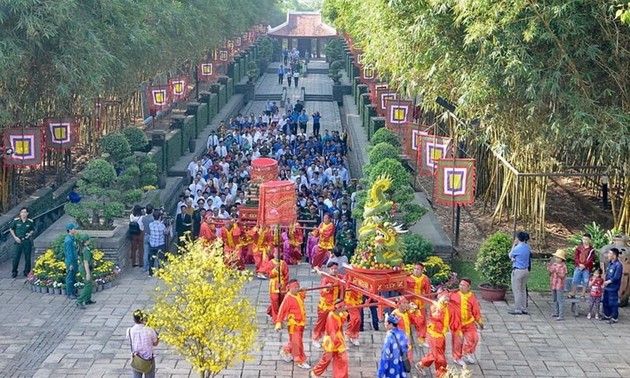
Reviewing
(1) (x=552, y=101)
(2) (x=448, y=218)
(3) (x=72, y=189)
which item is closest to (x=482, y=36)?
(1) (x=552, y=101)

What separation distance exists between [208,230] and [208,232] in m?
0.04

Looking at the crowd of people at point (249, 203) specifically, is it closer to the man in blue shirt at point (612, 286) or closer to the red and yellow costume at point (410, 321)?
the red and yellow costume at point (410, 321)

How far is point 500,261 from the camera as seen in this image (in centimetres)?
1455

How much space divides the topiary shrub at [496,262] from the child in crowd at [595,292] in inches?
50.8

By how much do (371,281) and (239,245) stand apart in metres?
4.95

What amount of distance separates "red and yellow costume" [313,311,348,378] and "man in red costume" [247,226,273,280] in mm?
4916

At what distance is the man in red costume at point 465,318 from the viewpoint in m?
11.6

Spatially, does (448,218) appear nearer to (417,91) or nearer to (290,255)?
(417,91)

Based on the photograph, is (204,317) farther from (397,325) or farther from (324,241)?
(324,241)

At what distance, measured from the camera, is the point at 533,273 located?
16047mm

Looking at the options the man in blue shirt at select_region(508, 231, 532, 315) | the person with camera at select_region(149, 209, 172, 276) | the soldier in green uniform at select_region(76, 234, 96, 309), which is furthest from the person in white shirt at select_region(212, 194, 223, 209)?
the man in blue shirt at select_region(508, 231, 532, 315)

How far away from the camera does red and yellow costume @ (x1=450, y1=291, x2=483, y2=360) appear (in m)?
11.6

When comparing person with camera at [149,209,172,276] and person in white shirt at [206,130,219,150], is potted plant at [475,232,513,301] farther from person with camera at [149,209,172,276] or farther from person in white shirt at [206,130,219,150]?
person in white shirt at [206,130,219,150]

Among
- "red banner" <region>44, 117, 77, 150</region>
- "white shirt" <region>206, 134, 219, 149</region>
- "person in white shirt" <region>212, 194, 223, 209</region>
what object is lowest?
"person in white shirt" <region>212, 194, 223, 209</region>
